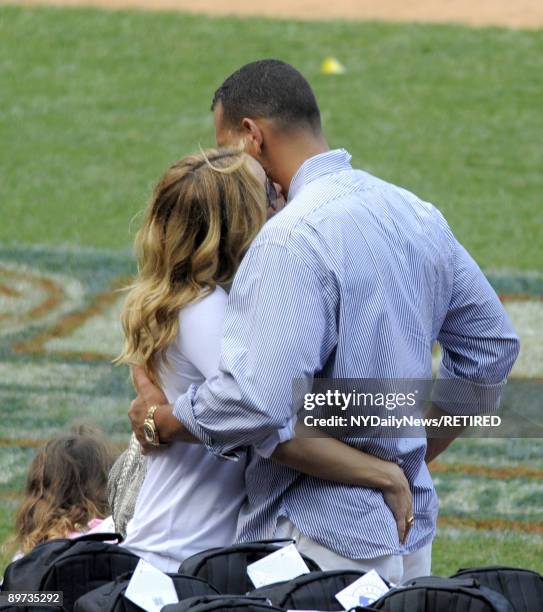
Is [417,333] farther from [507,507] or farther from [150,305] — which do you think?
[507,507]

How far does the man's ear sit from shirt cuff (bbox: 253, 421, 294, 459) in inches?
24.1

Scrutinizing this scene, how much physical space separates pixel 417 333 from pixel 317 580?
57 cm

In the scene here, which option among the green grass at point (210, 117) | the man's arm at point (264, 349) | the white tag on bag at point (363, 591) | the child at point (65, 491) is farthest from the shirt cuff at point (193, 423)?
the green grass at point (210, 117)

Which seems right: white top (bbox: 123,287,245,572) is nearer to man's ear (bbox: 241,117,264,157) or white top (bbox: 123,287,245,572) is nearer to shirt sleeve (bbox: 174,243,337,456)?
shirt sleeve (bbox: 174,243,337,456)

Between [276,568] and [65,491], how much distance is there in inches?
53.8

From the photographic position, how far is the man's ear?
292 centimetres

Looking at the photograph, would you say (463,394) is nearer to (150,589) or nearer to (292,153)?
(292,153)

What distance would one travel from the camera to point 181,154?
13055mm

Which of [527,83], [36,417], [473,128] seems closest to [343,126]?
[473,128]

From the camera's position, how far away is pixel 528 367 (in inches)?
306

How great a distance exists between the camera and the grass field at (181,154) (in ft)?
21.0

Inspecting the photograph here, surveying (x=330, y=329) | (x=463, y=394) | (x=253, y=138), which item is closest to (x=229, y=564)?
(x=330, y=329)

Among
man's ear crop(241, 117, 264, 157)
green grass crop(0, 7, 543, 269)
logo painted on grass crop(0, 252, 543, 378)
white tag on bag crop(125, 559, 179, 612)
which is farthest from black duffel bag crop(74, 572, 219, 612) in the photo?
green grass crop(0, 7, 543, 269)

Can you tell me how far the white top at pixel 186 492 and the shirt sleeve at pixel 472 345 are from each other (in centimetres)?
53
